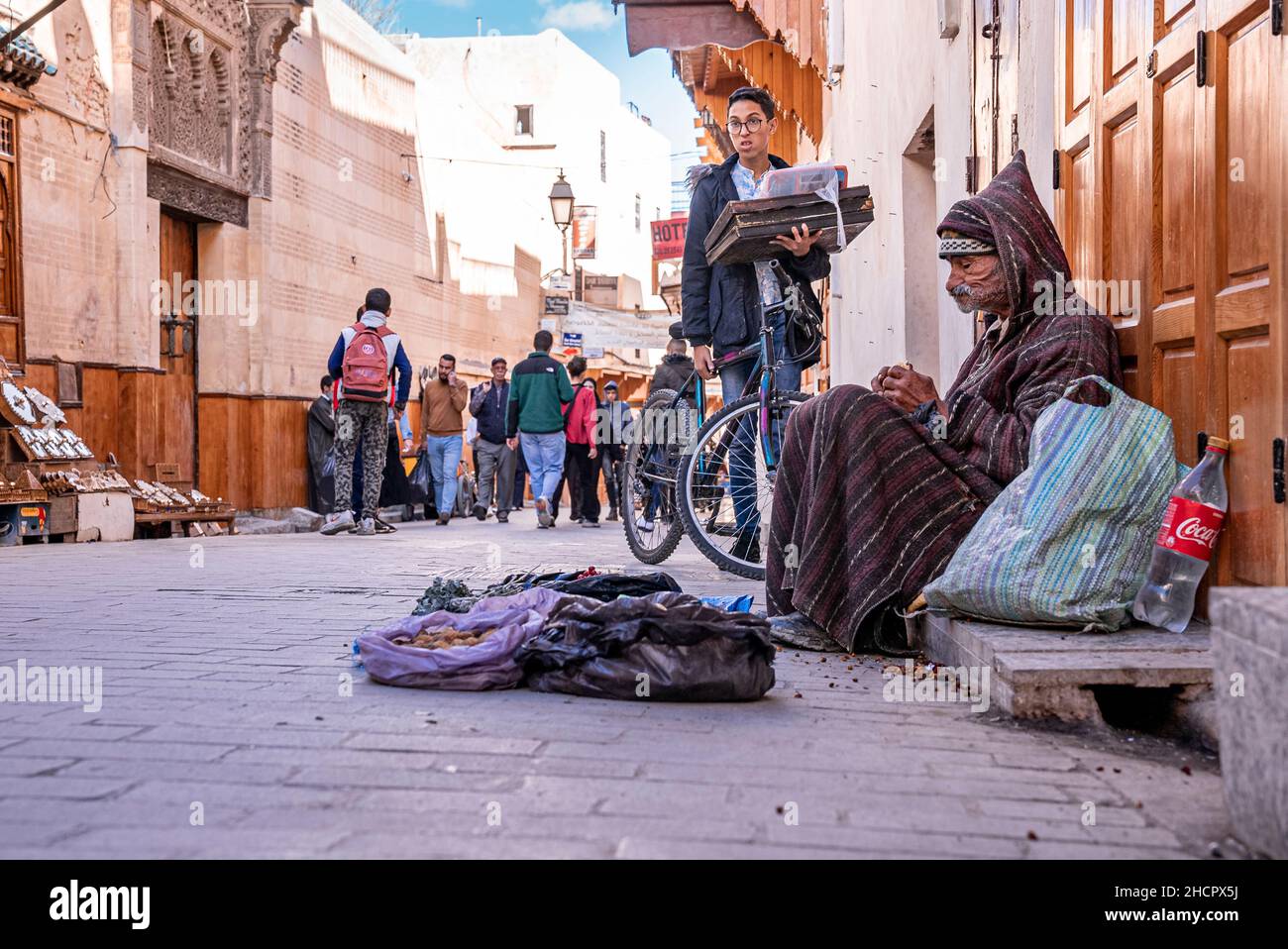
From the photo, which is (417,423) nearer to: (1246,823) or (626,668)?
(626,668)

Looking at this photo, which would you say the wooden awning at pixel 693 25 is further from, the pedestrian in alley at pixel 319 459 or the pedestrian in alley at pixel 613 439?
the pedestrian in alley at pixel 319 459

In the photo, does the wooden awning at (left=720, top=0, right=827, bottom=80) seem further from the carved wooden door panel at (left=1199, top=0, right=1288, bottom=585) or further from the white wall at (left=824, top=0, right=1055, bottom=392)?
the carved wooden door panel at (left=1199, top=0, right=1288, bottom=585)

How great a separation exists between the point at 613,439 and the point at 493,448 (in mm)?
1433

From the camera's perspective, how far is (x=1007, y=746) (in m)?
2.81

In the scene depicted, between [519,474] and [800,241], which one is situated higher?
[800,241]

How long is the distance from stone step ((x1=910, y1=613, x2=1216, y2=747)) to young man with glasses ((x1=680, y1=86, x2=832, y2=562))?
10.00 feet

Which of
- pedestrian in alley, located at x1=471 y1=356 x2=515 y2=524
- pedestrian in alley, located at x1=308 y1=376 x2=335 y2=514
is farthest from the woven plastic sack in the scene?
pedestrian in alley, located at x1=308 y1=376 x2=335 y2=514

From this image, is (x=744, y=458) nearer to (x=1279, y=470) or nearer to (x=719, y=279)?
(x=719, y=279)


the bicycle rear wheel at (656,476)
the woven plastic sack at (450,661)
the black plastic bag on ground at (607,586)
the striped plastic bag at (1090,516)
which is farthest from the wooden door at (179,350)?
the striped plastic bag at (1090,516)

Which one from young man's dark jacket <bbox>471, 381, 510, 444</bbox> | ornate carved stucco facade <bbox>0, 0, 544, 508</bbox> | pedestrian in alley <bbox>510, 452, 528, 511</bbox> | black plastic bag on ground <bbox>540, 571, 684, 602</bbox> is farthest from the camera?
pedestrian in alley <bbox>510, 452, 528, 511</bbox>

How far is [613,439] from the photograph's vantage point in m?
15.7

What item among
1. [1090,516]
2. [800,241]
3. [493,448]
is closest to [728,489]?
[800,241]

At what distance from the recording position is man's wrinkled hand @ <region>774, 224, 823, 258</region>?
5855mm

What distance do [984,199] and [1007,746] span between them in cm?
188
